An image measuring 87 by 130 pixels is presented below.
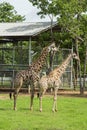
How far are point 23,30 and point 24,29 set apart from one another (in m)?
0.21

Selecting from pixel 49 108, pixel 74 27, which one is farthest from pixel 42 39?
pixel 49 108

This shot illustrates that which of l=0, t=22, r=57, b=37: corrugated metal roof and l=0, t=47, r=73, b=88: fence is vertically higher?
l=0, t=22, r=57, b=37: corrugated metal roof

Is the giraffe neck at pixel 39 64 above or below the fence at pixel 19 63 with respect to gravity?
above

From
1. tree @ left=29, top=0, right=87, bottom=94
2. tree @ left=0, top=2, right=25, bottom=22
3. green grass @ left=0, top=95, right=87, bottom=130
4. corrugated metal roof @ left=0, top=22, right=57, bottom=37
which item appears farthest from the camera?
tree @ left=0, top=2, right=25, bottom=22

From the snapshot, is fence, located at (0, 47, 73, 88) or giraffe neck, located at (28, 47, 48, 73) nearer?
giraffe neck, located at (28, 47, 48, 73)

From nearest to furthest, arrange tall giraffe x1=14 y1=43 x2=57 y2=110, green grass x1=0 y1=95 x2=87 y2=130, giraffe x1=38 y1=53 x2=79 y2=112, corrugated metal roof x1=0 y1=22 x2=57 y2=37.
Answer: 1. green grass x1=0 y1=95 x2=87 y2=130
2. giraffe x1=38 y1=53 x2=79 y2=112
3. tall giraffe x1=14 y1=43 x2=57 y2=110
4. corrugated metal roof x1=0 y1=22 x2=57 y2=37

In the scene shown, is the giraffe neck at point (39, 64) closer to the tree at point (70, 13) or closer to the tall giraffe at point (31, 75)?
the tall giraffe at point (31, 75)

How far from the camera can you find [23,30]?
28.4 meters

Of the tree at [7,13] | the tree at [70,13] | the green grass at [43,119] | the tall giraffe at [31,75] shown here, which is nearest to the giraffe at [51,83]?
the tall giraffe at [31,75]

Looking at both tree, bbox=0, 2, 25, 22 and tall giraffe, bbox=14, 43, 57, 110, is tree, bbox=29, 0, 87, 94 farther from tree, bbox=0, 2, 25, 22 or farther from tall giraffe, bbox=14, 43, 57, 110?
tree, bbox=0, 2, 25, 22

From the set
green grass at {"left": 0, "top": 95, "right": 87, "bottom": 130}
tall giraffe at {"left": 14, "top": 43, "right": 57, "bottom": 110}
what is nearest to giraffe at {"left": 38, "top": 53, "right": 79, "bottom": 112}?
tall giraffe at {"left": 14, "top": 43, "right": 57, "bottom": 110}

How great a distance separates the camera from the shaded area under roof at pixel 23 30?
27.2 metres

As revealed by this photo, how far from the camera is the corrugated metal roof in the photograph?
27312mm

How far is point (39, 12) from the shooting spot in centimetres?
2677
